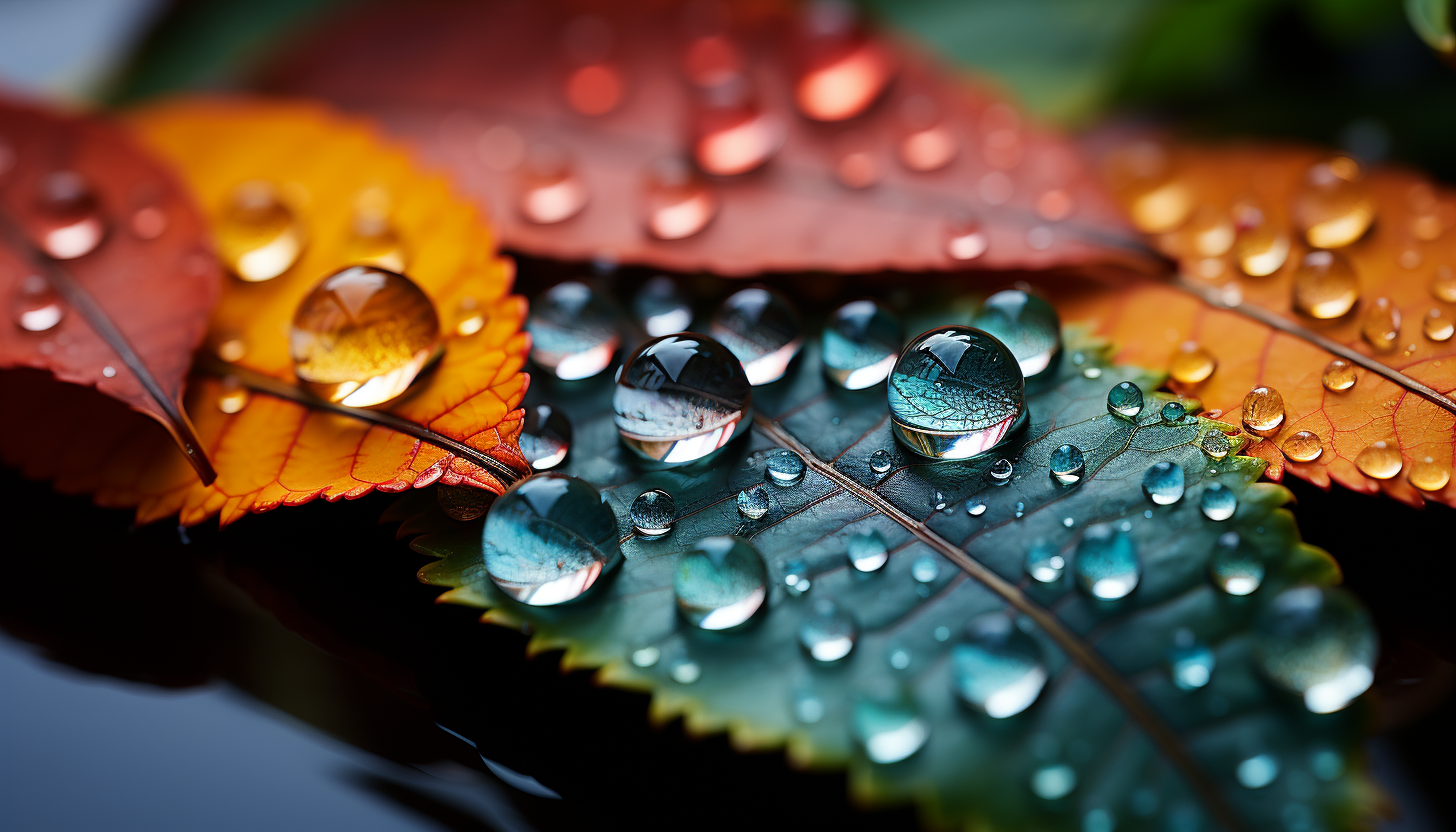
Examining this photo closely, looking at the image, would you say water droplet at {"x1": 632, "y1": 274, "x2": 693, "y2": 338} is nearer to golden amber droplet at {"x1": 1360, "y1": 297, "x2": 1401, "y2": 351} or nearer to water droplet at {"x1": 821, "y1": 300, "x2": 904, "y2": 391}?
water droplet at {"x1": 821, "y1": 300, "x2": 904, "y2": 391}

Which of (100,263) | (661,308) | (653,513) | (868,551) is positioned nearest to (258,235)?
(100,263)

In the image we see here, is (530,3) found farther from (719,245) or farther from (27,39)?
(27,39)

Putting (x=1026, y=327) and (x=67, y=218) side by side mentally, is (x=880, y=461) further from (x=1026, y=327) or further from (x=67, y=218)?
(x=67, y=218)

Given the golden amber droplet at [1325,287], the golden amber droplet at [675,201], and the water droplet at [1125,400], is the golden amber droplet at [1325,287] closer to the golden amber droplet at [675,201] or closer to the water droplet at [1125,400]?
the water droplet at [1125,400]

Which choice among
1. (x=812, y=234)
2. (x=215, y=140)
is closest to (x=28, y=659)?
(x=215, y=140)

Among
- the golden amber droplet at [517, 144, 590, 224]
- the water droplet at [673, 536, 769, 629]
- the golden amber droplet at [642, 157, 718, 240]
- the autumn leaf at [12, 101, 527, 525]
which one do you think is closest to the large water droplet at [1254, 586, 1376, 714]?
the water droplet at [673, 536, 769, 629]
